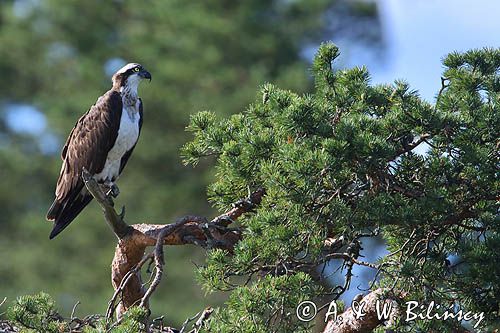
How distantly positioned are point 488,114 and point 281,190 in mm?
1146

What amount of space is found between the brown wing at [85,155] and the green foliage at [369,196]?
2462 millimetres

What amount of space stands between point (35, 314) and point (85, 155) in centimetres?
290

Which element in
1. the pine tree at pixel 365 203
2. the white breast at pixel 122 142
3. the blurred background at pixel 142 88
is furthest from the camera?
the blurred background at pixel 142 88

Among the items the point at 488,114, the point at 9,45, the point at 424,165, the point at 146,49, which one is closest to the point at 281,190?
the point at 424,165

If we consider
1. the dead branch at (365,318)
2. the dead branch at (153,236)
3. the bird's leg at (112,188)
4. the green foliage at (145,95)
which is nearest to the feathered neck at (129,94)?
the bird's leg at (112,188)

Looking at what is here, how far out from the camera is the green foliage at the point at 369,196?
567 centimetres

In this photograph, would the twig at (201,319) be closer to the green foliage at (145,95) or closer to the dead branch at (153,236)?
the dead branch at (153,236)

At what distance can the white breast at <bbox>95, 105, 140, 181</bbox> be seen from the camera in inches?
335

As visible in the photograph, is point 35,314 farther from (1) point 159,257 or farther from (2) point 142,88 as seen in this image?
(2) point 142,88

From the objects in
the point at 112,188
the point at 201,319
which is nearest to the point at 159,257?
the point at 201,319

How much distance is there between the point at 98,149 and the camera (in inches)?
334

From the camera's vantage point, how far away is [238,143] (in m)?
6.24
